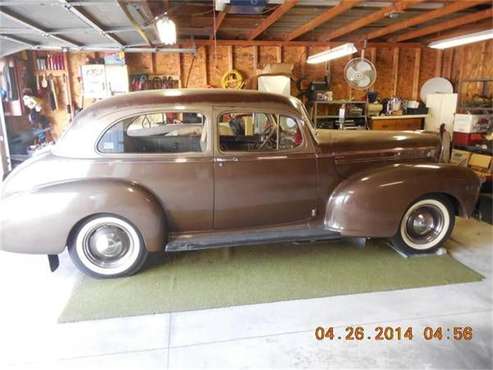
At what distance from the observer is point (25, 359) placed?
2133 millimetres

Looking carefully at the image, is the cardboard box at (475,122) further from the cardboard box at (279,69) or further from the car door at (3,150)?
the car door at (3,150)

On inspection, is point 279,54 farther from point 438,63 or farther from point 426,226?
point 426,226

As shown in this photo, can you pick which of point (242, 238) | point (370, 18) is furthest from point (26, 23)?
point (370, 18)

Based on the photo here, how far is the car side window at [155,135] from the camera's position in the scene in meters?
2.85

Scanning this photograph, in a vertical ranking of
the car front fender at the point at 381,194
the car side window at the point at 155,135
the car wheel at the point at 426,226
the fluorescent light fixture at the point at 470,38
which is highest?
the fluorescent light fixture at the point at 470,38

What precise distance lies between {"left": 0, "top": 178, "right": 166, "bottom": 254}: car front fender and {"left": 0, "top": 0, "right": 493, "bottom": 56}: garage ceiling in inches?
79.2

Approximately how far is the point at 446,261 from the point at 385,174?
3.40 feet

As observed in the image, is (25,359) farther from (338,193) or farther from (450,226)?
(450,226)

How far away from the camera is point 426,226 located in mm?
3447

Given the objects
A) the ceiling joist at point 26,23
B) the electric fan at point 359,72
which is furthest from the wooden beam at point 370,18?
the ceiling joist at point 26,23

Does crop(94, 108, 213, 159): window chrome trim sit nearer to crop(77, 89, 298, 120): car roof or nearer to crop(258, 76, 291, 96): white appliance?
crop(77, 89, 298, 120): car roof

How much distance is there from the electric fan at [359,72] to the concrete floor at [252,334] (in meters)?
4.69

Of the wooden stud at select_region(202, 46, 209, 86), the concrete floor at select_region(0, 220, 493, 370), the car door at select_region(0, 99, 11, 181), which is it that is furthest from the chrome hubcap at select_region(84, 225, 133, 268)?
the wooden stud at select_region(202, 46, 209, 86)

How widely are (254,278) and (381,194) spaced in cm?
132
